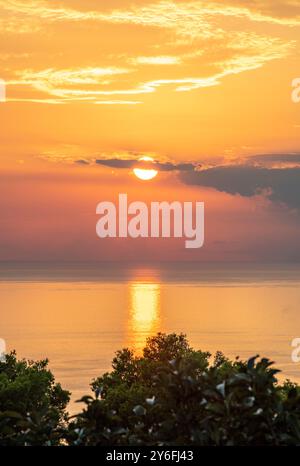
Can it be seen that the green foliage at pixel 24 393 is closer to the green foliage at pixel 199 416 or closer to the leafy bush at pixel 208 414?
the green foliage at pixel 199 416

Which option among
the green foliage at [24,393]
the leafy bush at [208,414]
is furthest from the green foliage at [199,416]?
the green foliage at [24,393]

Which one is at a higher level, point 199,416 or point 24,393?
point 24,393

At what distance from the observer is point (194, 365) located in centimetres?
1884

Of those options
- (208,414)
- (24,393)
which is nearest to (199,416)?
(208,414)

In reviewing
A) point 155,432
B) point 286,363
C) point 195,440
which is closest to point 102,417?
point 155,432

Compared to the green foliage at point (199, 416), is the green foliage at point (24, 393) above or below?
above

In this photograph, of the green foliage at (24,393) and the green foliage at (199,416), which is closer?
the green foliage at (199,416)

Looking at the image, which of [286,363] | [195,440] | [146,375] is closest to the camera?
[195,440]

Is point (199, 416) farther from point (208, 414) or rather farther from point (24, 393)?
point (24, 393)

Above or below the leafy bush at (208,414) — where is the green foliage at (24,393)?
above

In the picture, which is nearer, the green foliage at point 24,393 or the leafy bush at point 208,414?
the leafy bush at point 208,414
